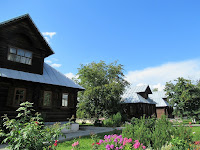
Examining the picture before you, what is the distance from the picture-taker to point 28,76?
11047mm

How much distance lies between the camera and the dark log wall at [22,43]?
34.7 feet

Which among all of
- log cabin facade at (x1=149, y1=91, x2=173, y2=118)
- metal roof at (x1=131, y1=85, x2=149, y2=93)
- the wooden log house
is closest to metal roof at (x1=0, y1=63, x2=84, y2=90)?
the wooden log house

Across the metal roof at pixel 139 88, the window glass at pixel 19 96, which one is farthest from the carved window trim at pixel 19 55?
the metal roof at pixel 139 88

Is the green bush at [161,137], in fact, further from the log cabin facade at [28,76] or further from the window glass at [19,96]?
the window glass at [19,96]

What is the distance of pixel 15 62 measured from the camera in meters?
11.0

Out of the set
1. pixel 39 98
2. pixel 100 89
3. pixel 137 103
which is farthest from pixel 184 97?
pixel 39 98

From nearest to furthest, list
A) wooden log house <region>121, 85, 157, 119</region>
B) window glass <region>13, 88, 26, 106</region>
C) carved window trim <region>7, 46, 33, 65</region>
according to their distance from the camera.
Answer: window glass <region>13, 88, 26, 106</region>
carved window trim <region>7, 46, 33, 65</region>
wooden log house <region>121, 85, 157, 119</region>

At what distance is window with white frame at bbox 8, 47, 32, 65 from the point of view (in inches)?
432

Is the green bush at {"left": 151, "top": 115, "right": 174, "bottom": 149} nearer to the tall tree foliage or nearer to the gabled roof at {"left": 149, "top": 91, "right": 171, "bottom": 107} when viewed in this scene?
the tall tree foliage

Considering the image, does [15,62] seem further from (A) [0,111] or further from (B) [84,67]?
(B) [84,67]

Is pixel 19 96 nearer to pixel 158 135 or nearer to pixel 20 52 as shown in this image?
pixel 20 52

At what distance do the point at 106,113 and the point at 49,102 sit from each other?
9182 mm

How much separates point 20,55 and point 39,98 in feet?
12.0

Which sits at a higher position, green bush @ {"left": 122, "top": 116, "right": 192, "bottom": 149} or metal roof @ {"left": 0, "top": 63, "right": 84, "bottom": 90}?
metal roof @ {"left": 0, "top": 63, "right": 84, "bottom": 90}
